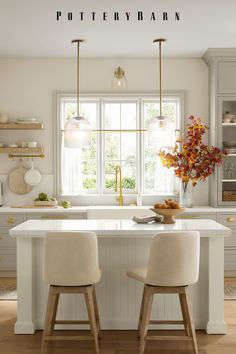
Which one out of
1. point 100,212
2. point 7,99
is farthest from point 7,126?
point 100,212

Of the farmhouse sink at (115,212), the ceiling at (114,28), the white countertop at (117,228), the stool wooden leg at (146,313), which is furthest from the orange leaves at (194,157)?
the stool wooden leg at (146,313)

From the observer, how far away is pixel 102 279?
11.5 ft

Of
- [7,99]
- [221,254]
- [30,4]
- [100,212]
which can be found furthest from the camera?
[7,99]

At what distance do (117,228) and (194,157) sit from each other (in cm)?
238

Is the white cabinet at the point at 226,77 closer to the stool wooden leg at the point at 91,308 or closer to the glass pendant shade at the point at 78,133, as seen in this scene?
the glass pendant shade at the point at 78,133

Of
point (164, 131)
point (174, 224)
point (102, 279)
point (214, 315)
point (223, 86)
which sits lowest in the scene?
point (214, 315)

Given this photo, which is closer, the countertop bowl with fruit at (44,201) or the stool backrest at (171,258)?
the stool backrest at (171,258)

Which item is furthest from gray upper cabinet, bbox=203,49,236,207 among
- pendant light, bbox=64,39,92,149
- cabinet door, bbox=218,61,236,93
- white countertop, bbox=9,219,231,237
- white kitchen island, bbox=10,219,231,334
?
pendant light, bbox=64,39,92,149

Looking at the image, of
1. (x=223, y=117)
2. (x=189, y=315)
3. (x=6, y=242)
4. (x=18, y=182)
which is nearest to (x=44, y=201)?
(x=18, y=182)

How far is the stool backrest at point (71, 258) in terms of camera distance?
2912 millimetres

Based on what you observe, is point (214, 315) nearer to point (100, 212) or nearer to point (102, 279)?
point (102, 279)

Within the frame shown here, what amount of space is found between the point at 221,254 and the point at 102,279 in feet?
3.19

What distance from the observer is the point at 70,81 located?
5.69 metres

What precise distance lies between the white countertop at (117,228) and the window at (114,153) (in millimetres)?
2131
